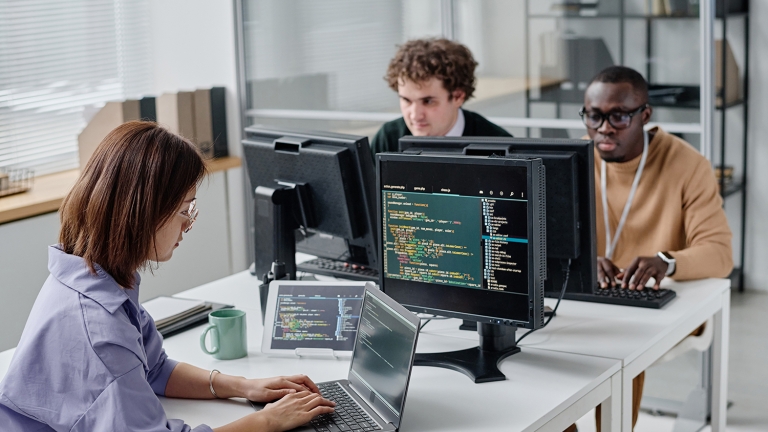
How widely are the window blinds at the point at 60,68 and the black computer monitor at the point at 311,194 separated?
192cm

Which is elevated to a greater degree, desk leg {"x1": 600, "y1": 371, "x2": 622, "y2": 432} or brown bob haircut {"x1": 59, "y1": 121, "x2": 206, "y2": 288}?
brown bob haircut {"x1": 59, "y1": 121, "x2": 206, "y2": 288}

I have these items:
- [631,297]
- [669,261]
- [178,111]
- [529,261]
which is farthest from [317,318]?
[178,111]

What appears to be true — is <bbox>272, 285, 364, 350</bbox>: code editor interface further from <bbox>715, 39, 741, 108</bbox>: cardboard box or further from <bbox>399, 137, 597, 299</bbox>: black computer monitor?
<bbox>715, 39, 741, 108</bbox>: cardboard box

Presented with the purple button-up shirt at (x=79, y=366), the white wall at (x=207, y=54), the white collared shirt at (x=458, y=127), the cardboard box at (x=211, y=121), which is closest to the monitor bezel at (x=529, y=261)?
the purple button-up shirt at (x=79, y=366)

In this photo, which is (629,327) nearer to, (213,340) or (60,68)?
(213,340)

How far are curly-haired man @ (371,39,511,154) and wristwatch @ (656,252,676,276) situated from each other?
26.9 inches

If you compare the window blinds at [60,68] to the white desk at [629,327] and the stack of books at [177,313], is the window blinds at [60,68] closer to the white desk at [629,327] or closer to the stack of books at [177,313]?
the stack of books at [177,313]

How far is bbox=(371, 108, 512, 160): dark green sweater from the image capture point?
2875 millimetres

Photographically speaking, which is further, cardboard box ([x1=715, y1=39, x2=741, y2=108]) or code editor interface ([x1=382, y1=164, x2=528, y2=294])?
cardboard box ([x1=715, y1=39, x2=741, y2=108])

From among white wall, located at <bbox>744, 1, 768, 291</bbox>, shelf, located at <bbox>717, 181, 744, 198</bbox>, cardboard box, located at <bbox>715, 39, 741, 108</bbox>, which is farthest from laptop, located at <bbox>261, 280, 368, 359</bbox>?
white wall, located at <bbox>744, 1, 768, 291</bbox>

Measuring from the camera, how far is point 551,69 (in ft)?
11.7

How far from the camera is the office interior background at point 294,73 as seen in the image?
3389 millimetres

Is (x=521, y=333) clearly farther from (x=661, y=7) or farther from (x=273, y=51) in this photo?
(x=273, y=51)

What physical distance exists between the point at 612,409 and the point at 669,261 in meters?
0.60
